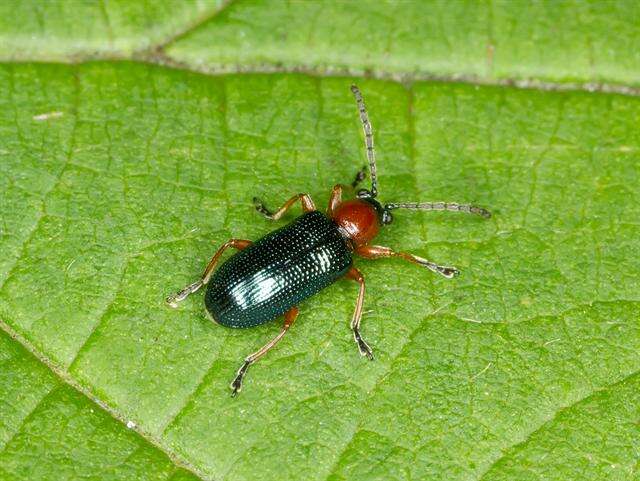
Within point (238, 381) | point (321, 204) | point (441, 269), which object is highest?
point (321, 204)

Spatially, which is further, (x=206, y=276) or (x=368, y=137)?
(x=368, y=137)

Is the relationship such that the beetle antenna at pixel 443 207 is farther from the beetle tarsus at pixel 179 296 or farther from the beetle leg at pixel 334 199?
the beetle tarsus at pixel 179 296

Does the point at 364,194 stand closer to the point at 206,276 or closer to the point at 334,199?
the point at 334,199

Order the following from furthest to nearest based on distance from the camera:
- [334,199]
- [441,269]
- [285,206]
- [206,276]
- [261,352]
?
[334,199], [285,206], [441,269], [206,276], [261,352]

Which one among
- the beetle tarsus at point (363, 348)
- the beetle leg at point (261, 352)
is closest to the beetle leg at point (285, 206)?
the beetle leg at point (261, 352)

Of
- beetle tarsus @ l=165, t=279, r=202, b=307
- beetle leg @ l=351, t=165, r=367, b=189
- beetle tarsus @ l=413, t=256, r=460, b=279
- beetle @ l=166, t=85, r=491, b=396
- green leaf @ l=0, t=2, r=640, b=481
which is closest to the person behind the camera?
green leaf @ l=0, t=2, r=640, b=481

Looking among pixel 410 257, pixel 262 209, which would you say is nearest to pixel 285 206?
pixel 262 209

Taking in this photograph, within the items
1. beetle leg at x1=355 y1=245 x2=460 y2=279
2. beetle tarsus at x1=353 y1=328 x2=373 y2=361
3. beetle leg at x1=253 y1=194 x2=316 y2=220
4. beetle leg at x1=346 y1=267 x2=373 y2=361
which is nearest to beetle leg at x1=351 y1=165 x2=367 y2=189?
beetle leg at x1=253 y1=194 x2=316 y2=220

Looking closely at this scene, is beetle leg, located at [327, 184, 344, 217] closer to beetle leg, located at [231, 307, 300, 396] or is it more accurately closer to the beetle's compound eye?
the beetle's compound eye
